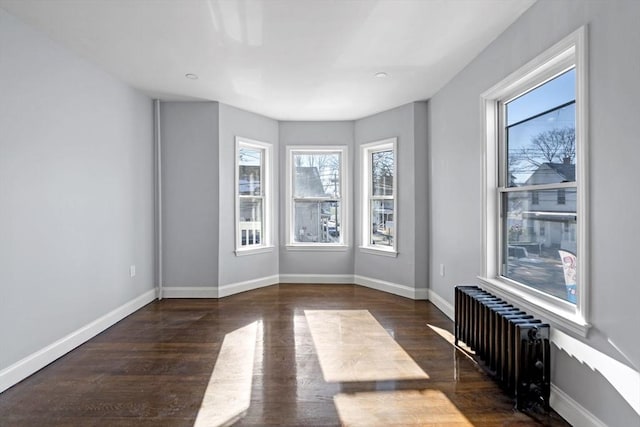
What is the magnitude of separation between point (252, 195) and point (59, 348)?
303 centimetres

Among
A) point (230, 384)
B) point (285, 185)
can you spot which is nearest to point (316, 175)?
point (285, 185)

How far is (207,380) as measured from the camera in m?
2.61

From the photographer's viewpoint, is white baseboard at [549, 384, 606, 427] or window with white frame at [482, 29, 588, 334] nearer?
white baseboard at [549, 384, 606, 427]

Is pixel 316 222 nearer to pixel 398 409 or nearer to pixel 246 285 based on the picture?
pixel 246 285

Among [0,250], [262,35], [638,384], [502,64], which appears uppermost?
[262,35]

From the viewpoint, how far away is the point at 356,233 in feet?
18.7

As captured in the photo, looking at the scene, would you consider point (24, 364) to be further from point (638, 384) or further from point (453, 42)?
point (453, 42)

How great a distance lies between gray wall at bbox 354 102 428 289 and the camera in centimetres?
481

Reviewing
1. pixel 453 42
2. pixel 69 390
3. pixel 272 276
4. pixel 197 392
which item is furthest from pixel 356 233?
pixel 69 390

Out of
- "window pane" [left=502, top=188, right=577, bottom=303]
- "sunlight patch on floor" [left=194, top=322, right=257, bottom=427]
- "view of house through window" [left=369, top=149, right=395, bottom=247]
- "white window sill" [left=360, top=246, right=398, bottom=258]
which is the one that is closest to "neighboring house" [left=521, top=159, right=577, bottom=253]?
"window pane" [left=502, top=188, right=577, bottom=303]

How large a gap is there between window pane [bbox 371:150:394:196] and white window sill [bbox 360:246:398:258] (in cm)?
82

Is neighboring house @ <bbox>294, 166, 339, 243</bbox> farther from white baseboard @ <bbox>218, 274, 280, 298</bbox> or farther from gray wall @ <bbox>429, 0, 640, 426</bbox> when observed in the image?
gray wall @ <bbox>429, 0, 640, 426</bbox>

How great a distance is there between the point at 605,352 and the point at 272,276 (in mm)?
4406

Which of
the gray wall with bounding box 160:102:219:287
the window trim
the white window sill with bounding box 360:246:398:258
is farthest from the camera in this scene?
the window trim
